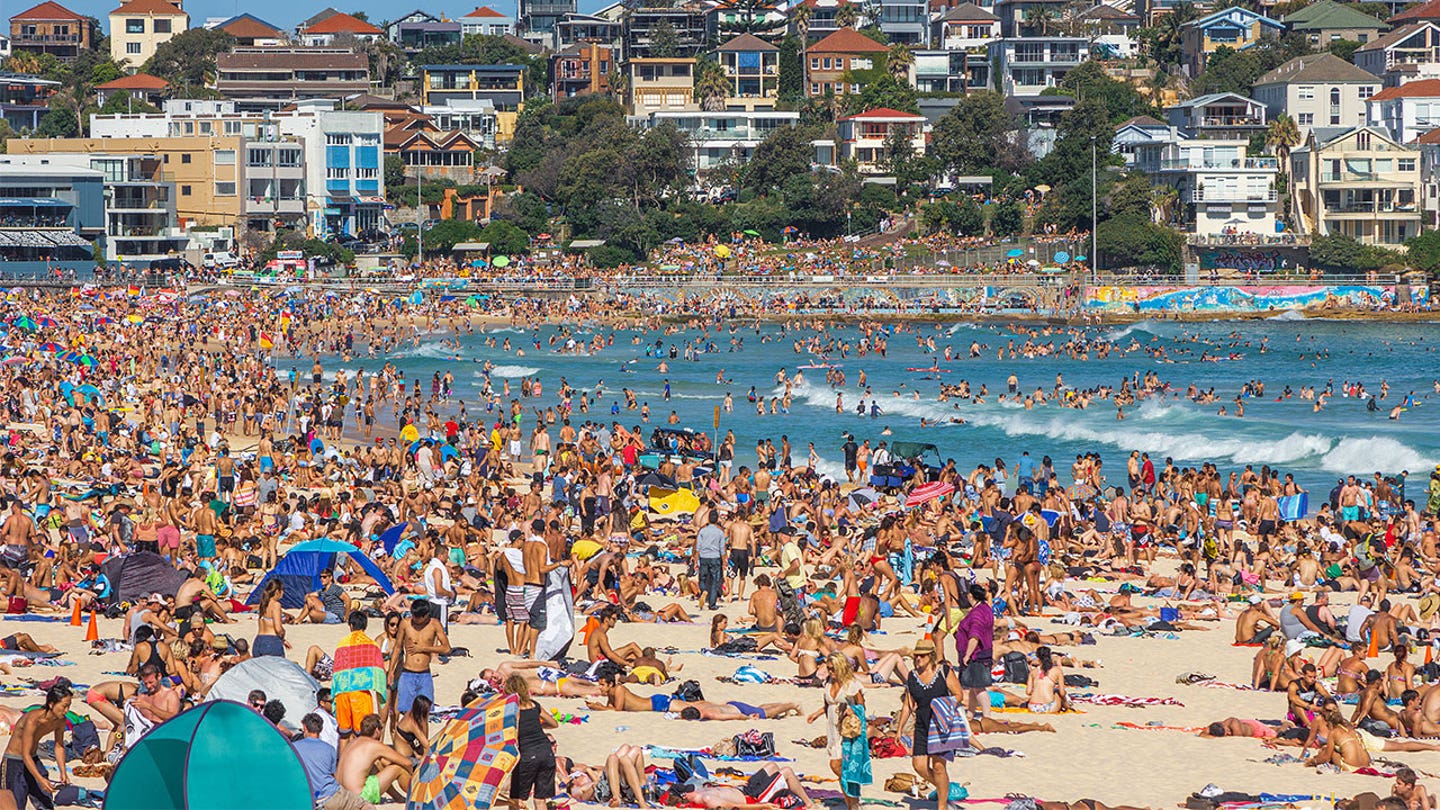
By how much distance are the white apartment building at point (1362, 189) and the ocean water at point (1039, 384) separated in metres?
8.98

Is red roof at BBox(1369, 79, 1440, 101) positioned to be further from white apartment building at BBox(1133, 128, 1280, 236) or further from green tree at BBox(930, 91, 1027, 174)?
green tree at BBox(930, 91, 1027, 174)

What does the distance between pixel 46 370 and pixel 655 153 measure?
152 ft

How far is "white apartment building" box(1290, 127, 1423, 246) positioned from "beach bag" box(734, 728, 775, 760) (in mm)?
70240

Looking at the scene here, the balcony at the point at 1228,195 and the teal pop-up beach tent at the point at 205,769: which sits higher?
the balcony at the point at 1228,195

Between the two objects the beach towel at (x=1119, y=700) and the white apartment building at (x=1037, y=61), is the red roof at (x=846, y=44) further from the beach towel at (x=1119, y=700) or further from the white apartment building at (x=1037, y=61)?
the beach towel at (x=1119, y=700)

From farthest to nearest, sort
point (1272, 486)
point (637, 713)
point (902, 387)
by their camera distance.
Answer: point (902, 387)
point (1272, 486)
point (637, 713)

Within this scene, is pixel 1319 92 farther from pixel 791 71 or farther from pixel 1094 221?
pixel 791 71

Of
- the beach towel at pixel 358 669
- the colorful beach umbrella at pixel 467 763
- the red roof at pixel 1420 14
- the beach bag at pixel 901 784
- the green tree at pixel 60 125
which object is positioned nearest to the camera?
the colorful beach umbrella at pixel 467 763

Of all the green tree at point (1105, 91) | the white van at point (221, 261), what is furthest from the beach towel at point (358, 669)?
the green tree at point (1105, 91)

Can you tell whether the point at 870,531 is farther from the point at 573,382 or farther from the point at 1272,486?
the point at 573,382

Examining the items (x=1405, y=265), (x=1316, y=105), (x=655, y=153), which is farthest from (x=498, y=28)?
(x=1405, y=265)

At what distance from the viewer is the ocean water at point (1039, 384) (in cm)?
3475

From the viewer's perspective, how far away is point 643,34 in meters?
109

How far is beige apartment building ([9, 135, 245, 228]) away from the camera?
275 ft
